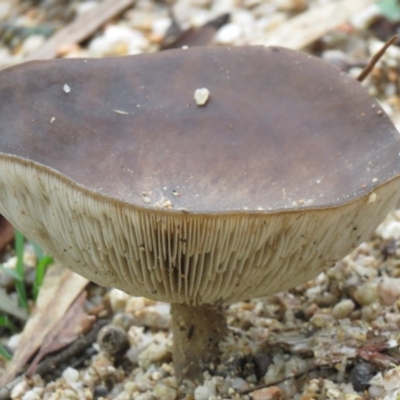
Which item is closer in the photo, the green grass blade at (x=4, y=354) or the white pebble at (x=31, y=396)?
the white pebble at (x=31, y=396)

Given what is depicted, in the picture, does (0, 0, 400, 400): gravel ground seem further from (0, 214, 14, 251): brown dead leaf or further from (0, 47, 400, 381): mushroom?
(0, 214, 14, 251): brown dead leaf

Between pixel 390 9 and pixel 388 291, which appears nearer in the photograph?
pixel 388 291

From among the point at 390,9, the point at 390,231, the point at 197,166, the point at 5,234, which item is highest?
the point at 197,166

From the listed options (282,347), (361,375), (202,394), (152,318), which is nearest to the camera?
(361,375)

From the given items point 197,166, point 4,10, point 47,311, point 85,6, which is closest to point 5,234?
point 47,311

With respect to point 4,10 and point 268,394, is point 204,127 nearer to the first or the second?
point 268,394

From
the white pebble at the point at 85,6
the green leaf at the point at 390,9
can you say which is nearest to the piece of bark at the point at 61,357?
the green leaf at the point at 390,9

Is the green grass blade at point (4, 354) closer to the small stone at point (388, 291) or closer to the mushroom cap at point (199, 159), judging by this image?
the mushroom cap at point (199, 159)

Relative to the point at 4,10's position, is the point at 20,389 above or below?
below

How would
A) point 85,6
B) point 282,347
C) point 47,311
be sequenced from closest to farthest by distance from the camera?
point 282,347 → point 47,311 → point 85,6
